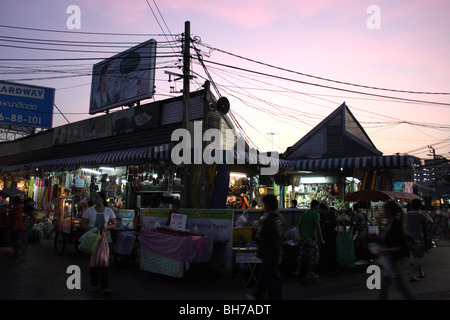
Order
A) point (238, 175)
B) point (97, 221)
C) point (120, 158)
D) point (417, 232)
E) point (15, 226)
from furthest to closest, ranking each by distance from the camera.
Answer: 1. point (238, 175)
2. point (120, 158)
3. point (15, 226)
4. point (417, 232)
5. point (97, 221)

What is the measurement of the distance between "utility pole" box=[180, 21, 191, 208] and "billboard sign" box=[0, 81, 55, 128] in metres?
14.6

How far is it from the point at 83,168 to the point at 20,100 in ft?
27.9

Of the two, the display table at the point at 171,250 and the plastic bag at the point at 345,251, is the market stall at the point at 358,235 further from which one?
the display table at the point at 171,250

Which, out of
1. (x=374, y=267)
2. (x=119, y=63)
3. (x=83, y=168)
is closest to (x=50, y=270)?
(x=374, y=267)

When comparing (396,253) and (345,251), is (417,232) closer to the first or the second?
(345,251)

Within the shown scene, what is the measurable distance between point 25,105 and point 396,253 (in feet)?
80.4

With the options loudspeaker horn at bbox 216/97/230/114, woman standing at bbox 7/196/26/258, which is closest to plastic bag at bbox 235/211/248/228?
loudspeaker horn at bbox 216/97/230/114

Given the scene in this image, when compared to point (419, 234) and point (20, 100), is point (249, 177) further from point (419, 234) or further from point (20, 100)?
point (20, 100)

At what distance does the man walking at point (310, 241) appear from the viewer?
360 inches

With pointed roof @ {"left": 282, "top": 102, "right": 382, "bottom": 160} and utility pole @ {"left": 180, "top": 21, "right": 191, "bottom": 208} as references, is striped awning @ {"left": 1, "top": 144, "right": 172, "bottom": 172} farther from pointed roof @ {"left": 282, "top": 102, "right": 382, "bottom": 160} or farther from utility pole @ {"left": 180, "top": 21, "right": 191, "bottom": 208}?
pointed roof @ {"left": 282, "top": 102, "right": 382, "bottom": 160}

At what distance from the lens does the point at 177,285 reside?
27.7 ft

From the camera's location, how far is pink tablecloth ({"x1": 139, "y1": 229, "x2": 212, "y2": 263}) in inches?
338

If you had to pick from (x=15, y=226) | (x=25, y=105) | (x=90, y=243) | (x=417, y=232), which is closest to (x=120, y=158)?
(x=15, y=226)
